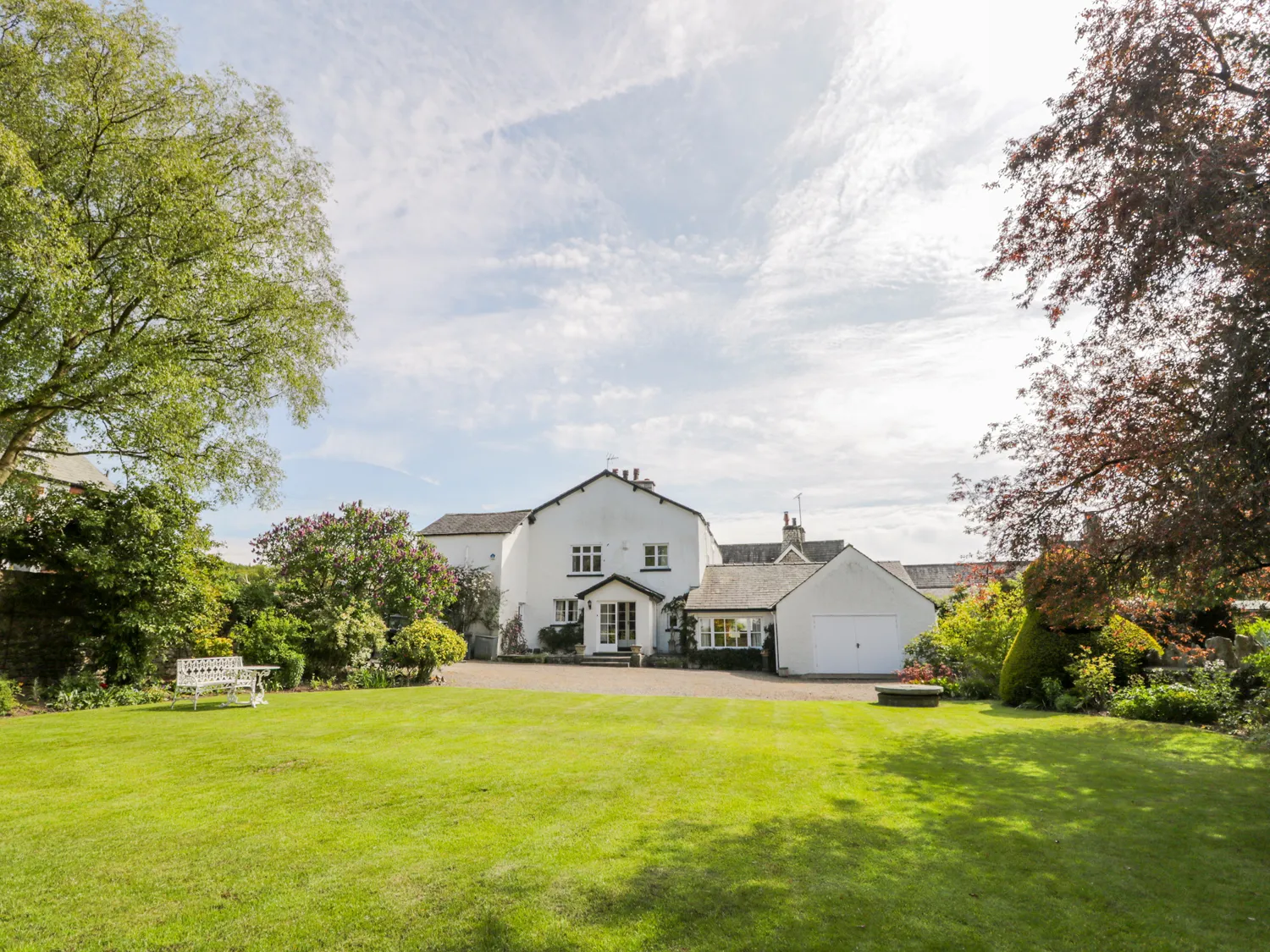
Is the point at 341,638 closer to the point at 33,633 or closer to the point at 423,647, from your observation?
the point at 423,647

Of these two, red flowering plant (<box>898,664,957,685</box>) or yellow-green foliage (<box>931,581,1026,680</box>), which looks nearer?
yellow-green foliage (<box>931,581,1026,680</box>)

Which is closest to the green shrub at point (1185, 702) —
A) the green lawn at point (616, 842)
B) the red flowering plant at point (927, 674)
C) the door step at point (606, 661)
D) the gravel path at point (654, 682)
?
the green lawn at point (616, 842)

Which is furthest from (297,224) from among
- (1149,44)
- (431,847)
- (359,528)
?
(1149,44)

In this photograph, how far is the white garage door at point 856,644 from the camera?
87.9ft

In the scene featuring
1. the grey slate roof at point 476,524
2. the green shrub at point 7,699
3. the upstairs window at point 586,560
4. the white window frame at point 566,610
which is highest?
the grey slate roof at point 476,524

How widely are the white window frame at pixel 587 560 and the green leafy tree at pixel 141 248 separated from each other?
21.0m

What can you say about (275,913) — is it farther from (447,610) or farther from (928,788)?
(447,610)

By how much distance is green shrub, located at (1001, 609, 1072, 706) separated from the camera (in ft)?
52.0

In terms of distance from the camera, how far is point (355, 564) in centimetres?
1962

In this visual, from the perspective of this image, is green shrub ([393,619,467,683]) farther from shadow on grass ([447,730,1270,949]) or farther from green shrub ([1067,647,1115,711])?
green shrub ([1067,647,1115,711])

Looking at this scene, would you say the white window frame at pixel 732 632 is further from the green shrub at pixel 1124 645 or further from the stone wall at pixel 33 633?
the stone wall at pixel 33 633

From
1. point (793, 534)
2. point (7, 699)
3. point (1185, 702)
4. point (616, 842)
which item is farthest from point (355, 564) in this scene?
point (793, 534)

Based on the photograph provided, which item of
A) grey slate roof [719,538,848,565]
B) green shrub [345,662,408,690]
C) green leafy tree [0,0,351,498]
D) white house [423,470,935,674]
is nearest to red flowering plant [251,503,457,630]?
green shrub [345,662,408,690]

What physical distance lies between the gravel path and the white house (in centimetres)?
313
